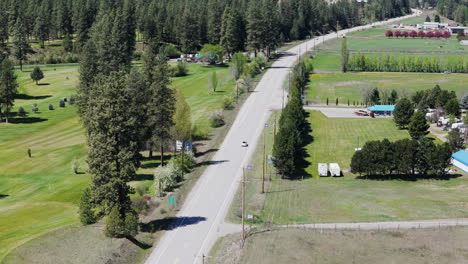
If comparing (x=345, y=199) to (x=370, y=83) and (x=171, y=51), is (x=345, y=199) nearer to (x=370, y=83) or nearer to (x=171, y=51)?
(x=370, y=83)

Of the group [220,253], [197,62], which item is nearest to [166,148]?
[220,253]

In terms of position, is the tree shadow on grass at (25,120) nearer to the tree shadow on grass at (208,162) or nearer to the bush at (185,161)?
the bush at (185,161)

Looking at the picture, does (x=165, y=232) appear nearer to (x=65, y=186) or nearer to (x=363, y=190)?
(x=65, y=186)

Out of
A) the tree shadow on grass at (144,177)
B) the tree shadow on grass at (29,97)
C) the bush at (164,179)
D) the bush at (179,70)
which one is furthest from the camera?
the bush at (179,70)

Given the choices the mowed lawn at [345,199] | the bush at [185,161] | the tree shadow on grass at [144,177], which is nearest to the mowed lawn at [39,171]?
the tree shadow on grass at [144,177]

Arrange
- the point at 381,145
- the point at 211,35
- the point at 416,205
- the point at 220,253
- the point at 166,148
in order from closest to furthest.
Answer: the point at 220,253, the point at 416,205, the point at 381,145, the point at 166,148, the point at 211,35

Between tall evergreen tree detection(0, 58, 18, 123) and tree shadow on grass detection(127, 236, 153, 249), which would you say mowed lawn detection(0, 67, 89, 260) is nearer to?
tall evergreen tree detection(0, 58, 18, 123)
